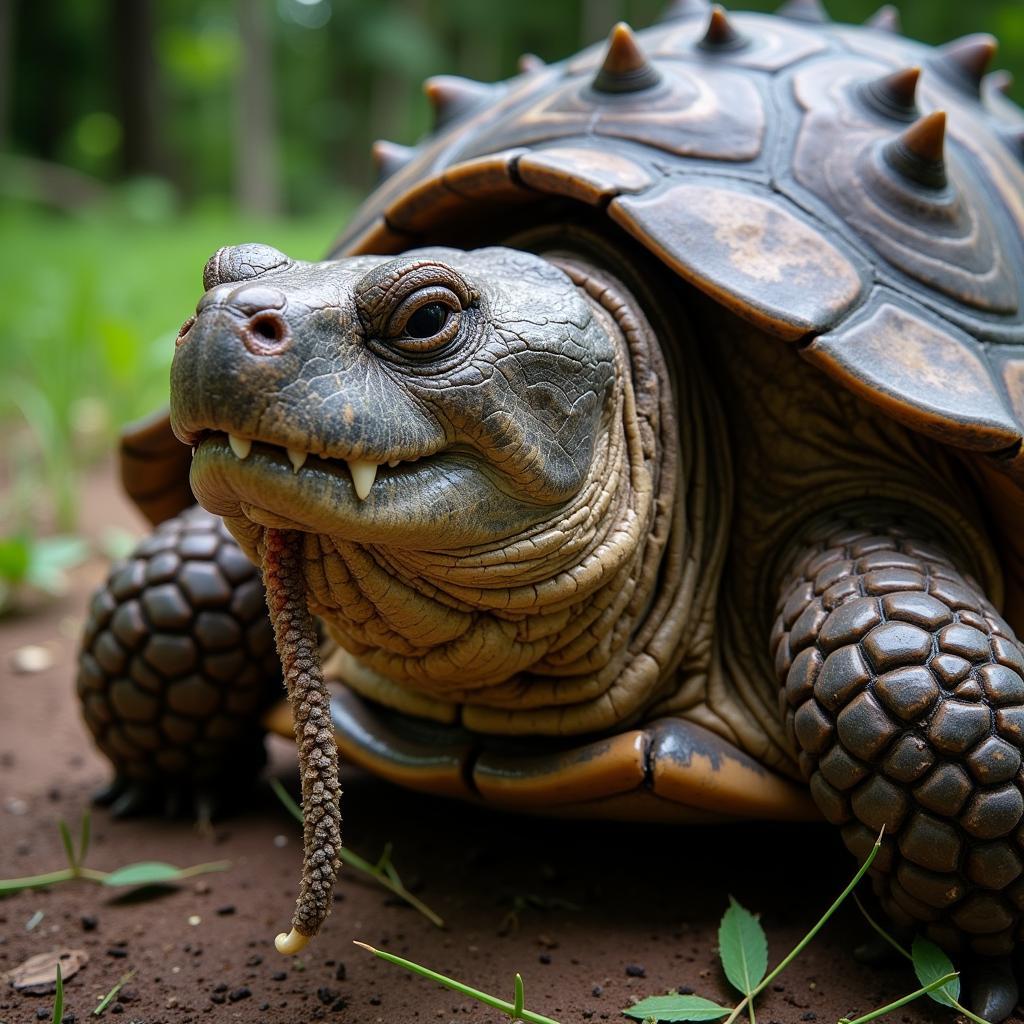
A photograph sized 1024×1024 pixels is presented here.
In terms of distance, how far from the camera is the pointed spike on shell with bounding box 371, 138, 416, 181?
3301mm

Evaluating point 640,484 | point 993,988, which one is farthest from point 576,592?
point 993,988

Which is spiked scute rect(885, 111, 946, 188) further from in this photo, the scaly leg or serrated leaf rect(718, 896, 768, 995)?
the scaly leg

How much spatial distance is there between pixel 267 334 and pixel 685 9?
261 centimetres

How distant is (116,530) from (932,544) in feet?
13.0

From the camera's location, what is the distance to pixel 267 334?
1585mm

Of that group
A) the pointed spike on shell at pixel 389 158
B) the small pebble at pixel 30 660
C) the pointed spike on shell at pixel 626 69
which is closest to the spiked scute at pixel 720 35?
the pointed spike on shell at pixel 626 69

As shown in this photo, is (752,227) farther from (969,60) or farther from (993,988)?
(993,988)

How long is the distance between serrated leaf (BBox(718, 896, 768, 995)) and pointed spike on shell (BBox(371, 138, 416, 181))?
7.74ft

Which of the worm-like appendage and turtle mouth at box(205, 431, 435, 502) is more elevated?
turtle mouth at box(205, 431, 435, 502)

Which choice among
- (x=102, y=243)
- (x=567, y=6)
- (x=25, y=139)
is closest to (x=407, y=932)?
(x=102, y=243)

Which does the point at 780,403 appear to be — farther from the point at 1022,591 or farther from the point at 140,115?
the point at 140,115

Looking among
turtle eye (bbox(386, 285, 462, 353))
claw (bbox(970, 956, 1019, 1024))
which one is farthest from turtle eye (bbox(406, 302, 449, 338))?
claw (bbox(970, 956, 1019, 1024))

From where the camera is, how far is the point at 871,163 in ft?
7.94

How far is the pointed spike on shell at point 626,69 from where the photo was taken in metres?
2.58
